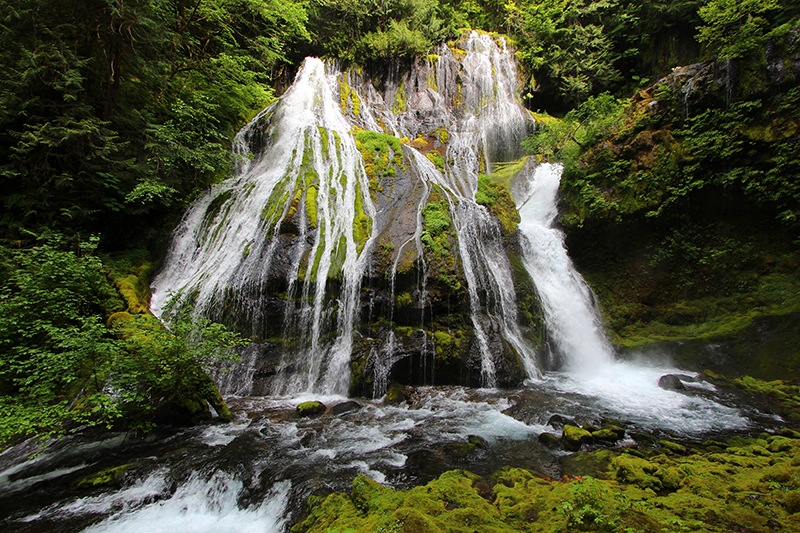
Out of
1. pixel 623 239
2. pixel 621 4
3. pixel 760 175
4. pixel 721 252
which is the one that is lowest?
pixel 721 252

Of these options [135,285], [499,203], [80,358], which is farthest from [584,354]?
[135,285]

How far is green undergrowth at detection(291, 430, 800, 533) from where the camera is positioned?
257 cm

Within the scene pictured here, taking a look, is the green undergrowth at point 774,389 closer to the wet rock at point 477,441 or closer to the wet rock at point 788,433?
the wet rock at point 788,433

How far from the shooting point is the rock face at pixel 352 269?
7.87 metres

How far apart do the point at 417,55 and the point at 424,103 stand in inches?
132

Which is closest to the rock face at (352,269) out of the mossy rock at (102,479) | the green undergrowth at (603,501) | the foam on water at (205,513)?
the mossy rock at (102,479)

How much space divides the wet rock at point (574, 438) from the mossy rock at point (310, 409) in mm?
4369

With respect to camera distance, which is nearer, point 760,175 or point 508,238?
point 760,175

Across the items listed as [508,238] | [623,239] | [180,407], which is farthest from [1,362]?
[623,239]

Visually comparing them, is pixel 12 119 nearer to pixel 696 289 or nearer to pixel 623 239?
pixel 623 239

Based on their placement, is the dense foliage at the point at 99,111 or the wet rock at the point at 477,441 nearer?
the wet rock at the point at 477,441

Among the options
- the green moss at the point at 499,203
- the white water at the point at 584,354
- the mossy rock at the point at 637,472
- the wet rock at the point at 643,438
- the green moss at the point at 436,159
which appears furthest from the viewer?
the green moss at the point at 436,159

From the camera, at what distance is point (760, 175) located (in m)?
9.08

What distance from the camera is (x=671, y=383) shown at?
311 inches
